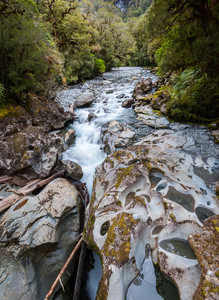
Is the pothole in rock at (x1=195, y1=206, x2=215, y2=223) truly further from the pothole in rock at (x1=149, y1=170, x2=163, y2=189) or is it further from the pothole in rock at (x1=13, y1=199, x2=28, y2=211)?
the pothole in rock at (x1=13, y1=199, x2=28, y2=211)

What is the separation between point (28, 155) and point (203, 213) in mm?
4835

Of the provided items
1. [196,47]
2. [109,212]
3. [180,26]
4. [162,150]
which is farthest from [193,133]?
[109,212]

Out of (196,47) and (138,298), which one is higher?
(196,47)

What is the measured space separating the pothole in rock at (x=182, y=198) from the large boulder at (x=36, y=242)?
2.33 metres

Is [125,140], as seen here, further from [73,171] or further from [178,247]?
[178,247]

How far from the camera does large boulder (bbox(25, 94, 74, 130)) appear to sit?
6.45 m

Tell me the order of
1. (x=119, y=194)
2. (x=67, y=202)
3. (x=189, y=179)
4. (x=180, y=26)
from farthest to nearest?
(x=180, y=26) → (x=67, y=202) → (x=189, y=179) → (x=119, y=194)

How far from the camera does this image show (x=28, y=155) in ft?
14.3

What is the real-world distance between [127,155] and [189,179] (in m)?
1.64

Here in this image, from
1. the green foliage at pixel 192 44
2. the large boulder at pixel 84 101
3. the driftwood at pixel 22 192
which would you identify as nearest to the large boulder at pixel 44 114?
the large boulder at pixel 84 101

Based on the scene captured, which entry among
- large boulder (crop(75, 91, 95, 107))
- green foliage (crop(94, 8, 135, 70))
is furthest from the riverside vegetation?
green foliage (crop(94, 8, 135, 70))

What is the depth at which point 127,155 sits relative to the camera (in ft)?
12.8

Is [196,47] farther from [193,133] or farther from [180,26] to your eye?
[193,133]

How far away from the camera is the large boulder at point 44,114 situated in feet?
21.2
